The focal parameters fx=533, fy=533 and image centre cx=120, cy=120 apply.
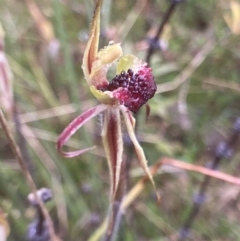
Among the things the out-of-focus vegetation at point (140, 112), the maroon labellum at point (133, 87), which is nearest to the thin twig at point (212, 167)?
the out-of-focus vegetation at point (140, 112)

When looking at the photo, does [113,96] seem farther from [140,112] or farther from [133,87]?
[140,112]

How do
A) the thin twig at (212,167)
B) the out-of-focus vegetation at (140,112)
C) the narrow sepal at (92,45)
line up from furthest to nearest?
1. the out-of-focus vegetation at (140,112)
2. the thin twig at (212,167)
3. the narrow sepal at (92,45)

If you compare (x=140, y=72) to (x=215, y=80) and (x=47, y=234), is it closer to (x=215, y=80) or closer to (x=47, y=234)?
(x=47, y=234)

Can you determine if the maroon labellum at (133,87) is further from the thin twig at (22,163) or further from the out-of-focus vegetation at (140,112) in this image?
the out-of-focus vegetation at (140,112)

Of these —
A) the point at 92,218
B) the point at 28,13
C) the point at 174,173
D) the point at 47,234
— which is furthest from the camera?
the point at 28,13

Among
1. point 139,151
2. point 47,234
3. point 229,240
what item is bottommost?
point 229,240

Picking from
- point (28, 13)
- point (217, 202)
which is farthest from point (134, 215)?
point (28, 13)

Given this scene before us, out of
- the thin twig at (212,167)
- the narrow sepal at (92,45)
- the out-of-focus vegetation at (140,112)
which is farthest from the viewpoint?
the out-of-focus vegetation at (140,112)

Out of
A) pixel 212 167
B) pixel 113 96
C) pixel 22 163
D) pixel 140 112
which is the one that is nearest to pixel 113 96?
pixel 113 96
